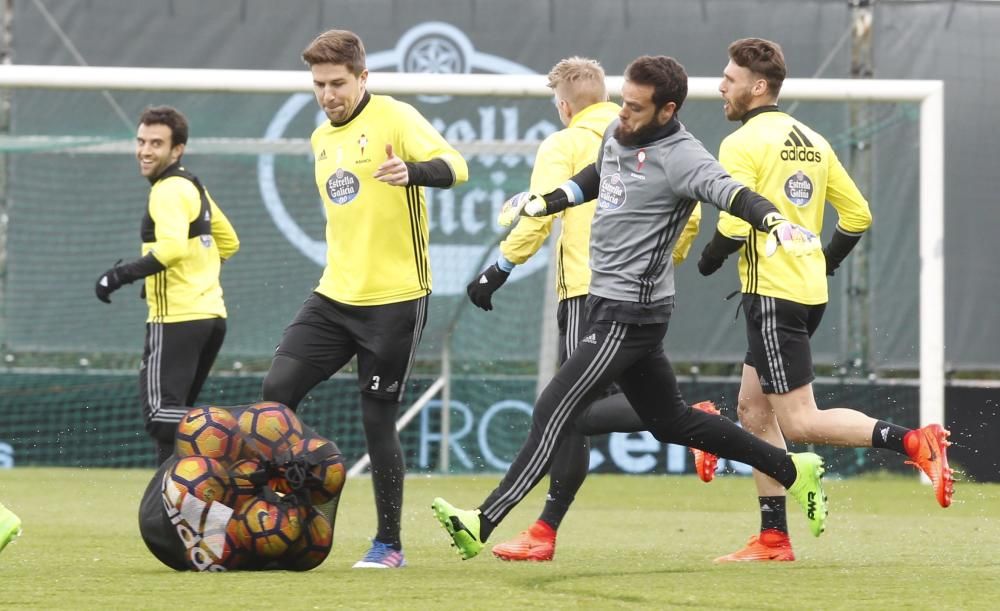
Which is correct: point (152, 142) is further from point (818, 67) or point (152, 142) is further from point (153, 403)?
point (818, 67)

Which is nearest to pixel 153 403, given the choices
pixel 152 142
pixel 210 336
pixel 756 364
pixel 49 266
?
pixel 210 336

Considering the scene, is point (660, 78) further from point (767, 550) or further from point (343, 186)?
point (767, 550)

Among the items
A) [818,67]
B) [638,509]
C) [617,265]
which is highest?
[818,67]

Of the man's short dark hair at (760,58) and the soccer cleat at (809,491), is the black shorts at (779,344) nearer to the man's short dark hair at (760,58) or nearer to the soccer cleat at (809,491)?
the soccer cleat at (809,491)

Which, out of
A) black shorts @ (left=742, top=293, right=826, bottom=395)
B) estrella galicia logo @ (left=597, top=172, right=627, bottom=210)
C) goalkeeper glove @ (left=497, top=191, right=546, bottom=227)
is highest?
estrella galicia logo @ (left=597, top=172, right=627, bottom=210)

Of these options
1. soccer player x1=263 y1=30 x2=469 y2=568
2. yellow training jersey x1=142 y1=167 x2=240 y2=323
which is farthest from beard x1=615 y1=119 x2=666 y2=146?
yellow training jersey x1=142 y1=167 x2=240 y2=323

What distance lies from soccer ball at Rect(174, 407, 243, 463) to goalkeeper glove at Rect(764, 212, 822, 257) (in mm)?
2084

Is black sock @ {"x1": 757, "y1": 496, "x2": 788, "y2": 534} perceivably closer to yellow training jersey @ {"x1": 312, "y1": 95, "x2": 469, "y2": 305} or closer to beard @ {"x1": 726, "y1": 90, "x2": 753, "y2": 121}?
beard @ {"x1": 726, "y1": 90, "x2": 753, "y2": 121}

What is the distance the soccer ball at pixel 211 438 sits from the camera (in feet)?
20.1

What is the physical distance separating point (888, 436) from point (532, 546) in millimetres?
1533

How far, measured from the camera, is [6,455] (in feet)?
42.9

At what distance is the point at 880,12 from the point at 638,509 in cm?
491

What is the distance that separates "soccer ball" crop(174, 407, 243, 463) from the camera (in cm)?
614

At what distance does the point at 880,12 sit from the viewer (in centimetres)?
1308
